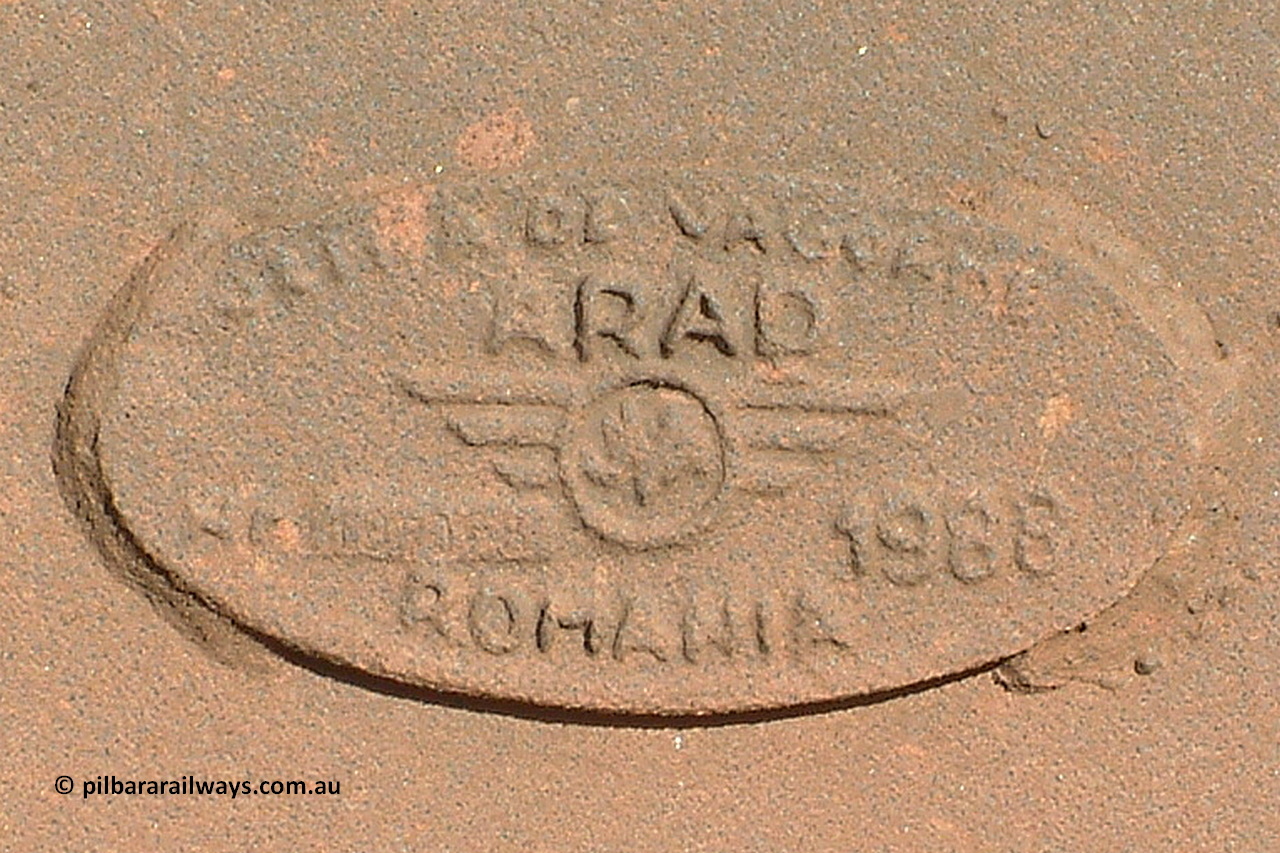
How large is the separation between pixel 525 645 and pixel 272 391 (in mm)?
243

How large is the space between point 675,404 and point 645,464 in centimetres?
5

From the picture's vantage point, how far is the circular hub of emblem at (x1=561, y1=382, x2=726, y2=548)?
3.63ft

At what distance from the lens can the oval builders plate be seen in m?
1.09

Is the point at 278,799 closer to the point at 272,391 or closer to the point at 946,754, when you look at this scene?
the point at 272,391

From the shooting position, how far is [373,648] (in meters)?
1.12

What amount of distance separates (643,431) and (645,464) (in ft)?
0.07

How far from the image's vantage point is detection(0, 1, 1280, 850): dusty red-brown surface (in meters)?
1.11

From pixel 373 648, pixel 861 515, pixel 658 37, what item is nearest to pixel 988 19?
pixel 658 37

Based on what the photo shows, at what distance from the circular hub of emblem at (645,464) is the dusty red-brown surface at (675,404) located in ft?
0.04

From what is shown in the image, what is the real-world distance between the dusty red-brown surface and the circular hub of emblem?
0.04 ft

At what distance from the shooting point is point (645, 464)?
1112 millimetres

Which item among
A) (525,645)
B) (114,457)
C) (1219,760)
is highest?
(114,457)

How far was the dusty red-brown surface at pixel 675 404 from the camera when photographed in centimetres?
111

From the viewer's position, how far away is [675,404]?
3.63 feet
